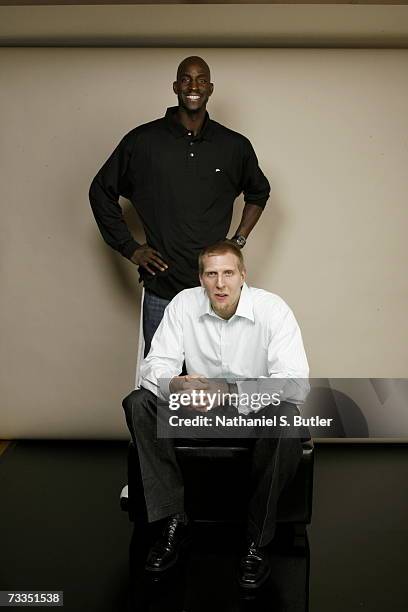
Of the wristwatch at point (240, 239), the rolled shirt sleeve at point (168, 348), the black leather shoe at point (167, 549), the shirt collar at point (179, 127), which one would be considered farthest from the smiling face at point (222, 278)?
the black leather shoe at point (167, 549)

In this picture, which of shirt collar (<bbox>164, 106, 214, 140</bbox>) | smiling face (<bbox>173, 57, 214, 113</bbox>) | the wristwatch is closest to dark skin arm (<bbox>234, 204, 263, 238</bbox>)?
the wristwatch

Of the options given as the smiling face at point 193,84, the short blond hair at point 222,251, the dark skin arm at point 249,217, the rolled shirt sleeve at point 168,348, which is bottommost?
the rolled shirt sleeve at point 168,348

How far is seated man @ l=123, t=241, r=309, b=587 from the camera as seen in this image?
122 inches

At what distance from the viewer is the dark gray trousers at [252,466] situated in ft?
10.2

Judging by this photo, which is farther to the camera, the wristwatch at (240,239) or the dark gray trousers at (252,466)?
the wristwatch at (240,239)

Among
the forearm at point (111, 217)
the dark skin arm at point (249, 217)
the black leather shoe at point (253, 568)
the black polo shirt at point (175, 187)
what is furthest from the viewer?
the dark skin arm at point (249, 217)

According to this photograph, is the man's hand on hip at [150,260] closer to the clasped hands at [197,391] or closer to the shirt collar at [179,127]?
the shirt collar at [179,127]

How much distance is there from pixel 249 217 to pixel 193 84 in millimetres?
625

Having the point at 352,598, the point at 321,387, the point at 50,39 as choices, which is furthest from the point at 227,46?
the point at 352,598

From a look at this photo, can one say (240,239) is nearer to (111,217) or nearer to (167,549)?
(111,217)

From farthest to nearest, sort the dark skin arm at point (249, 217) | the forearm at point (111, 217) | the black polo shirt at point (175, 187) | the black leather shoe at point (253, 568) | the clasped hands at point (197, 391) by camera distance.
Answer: the dark skin arm at point (249, 217)
the forearm at point (111, 217)
the black polo shirt at point (175, 187)
the clasped hands at point (197, 391)
the black leather shoe at point (253, 568)

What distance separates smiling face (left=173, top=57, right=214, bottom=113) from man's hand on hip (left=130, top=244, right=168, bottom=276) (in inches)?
22.5

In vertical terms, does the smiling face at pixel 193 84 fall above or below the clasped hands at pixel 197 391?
above

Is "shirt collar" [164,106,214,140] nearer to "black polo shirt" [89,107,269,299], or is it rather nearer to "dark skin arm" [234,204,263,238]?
"black polo shirt" [89,107,269,299]
